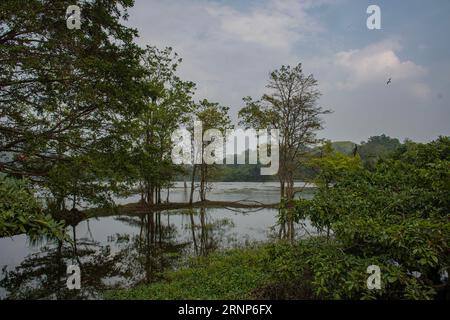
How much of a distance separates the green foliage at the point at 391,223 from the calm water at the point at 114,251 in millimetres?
6306

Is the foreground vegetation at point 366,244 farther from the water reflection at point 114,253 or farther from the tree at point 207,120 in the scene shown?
the tree at point 207,120

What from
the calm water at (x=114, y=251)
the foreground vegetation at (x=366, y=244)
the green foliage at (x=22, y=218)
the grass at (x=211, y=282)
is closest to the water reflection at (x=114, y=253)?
the calm water at (x=114, y=251)

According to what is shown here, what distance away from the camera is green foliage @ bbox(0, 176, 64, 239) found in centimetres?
268

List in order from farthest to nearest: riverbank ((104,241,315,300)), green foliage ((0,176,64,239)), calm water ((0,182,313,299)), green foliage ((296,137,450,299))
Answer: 1. calm water ((0,182,313,299))
2. riverbank ((104,241,315,300))
3. green foliage ((296,137,450,299))
4. green foliage ((0,176,64,239))

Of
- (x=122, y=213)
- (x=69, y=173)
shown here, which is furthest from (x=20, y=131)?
(x=122, y=213)

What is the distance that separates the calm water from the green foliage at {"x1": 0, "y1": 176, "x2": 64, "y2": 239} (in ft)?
16.0

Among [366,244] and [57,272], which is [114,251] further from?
[366,244]

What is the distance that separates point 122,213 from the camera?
2614cm

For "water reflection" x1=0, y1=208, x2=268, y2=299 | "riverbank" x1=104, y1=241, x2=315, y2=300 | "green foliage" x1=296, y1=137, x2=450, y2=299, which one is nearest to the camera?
→ "green foliage" x1=296, y1=137, x2=450, y2=299

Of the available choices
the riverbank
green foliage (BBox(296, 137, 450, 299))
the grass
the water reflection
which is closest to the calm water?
the water reflection

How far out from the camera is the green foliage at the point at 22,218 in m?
2.68

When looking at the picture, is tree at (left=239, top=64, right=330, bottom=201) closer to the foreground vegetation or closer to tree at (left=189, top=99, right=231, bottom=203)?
tree at (left=189, top=99, right=231, bottom=203)
